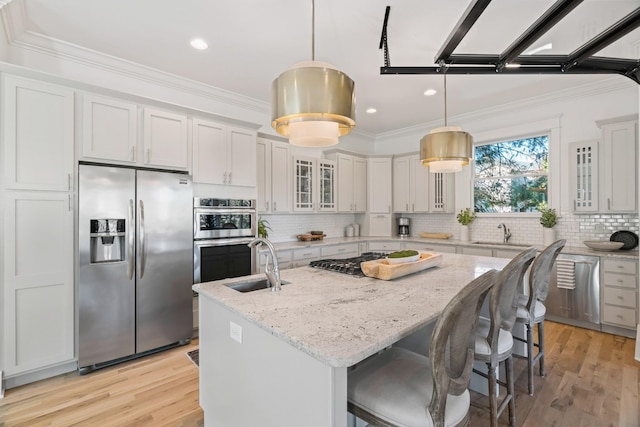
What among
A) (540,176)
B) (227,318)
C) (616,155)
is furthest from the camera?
(540,176)

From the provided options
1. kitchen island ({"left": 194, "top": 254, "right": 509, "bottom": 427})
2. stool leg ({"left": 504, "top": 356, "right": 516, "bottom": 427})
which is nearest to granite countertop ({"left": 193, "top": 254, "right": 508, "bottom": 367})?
kitchen island ({"left": 194, "top": 254, "right": 509, "bottom": 427})

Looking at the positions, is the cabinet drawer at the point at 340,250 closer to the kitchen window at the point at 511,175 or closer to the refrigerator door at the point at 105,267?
the kitchen window at the point at 511,175

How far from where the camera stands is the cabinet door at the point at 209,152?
3.32 metres

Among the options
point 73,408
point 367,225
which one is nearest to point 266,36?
point 73,408

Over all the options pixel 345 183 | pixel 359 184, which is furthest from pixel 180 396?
pixel 359 184

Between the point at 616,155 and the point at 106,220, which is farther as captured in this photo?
the point at 616,155

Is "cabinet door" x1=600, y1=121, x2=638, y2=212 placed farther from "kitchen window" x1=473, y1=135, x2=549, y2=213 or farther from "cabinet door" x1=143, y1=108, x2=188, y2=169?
"cabinet door" x1=143, y1=108, x2=188, y2=169

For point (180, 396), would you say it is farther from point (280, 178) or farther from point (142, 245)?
point (280, 178)

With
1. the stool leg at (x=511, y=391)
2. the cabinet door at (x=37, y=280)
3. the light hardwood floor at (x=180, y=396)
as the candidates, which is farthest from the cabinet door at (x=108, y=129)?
the stool leg at (x=511, y=391)

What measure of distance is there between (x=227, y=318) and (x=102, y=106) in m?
2.42

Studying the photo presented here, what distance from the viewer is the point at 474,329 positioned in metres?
1.31

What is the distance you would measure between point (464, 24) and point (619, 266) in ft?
10.6

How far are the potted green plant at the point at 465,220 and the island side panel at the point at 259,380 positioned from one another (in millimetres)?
4341

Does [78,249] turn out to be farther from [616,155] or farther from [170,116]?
[616,155]
